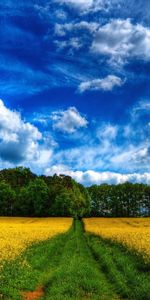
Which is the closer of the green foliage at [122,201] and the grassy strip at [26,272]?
the grassy strip at [26,272]

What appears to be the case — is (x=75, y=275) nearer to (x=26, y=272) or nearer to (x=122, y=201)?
(x=26, y=272)

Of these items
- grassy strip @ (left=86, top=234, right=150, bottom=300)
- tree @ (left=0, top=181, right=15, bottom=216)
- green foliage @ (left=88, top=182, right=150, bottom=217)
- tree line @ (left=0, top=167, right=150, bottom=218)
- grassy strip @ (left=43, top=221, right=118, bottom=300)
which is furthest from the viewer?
green foliage @ (left=88, top=182, right=150, bottom=217)

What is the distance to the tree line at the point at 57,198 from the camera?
110812 mm

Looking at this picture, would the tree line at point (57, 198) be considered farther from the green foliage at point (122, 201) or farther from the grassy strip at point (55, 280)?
the grassy strip at point (55, 280)

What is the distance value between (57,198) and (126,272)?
9019 centimetres

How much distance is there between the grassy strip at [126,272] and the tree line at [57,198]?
81269 mm

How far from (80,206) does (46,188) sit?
546 inches

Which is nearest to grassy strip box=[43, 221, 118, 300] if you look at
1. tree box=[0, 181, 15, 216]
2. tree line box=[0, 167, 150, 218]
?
tree line box=[0, 167, 150, 218]

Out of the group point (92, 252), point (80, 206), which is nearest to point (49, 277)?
point (92, 252)

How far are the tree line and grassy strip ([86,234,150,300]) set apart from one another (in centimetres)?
8127

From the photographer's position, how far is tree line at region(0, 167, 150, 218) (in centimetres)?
11081

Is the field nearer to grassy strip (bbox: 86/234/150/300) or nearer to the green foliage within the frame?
grassy strip (bbox: 86/234/150/300)

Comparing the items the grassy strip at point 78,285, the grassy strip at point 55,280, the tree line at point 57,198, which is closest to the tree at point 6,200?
the tree line at point 57,198

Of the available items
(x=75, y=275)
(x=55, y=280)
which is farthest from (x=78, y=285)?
(x=75, y=275)
